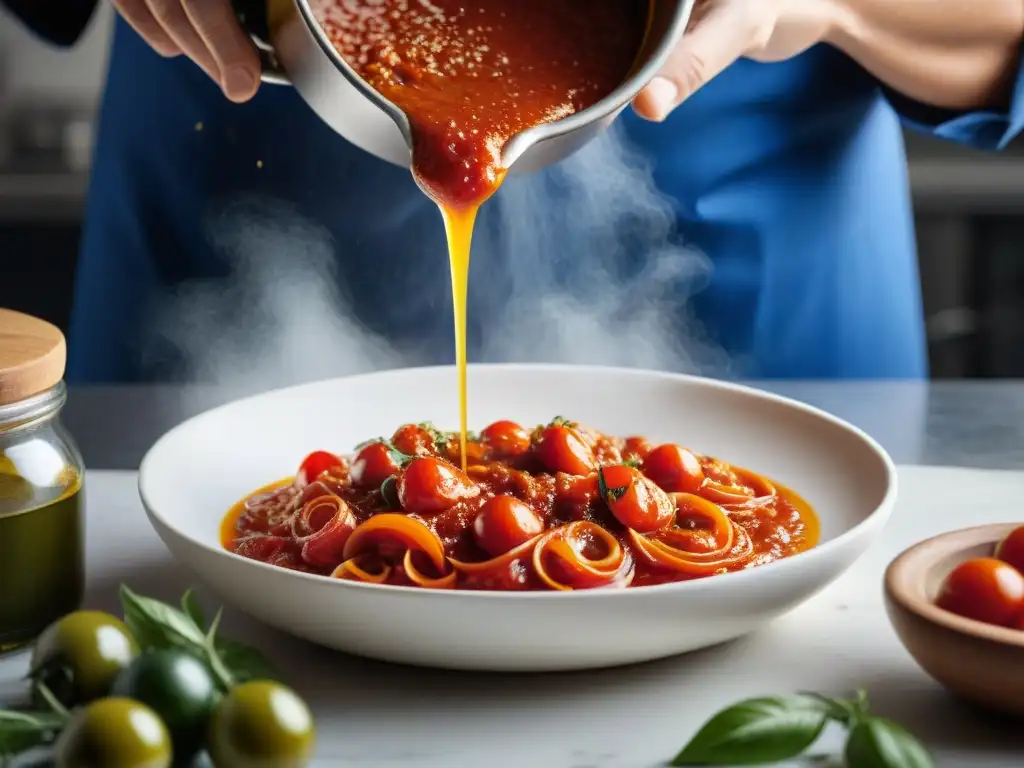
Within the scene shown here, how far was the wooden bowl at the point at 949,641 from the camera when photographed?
4.77 feet

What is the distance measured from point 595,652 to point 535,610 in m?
0.12

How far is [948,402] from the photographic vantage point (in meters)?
3.23

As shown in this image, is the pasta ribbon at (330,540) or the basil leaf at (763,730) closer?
the basil leaf at (763,730)

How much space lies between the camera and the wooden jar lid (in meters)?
1.72

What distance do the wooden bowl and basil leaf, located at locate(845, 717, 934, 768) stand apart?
17 cm

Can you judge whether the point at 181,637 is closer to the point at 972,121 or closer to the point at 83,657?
the point at 83,657

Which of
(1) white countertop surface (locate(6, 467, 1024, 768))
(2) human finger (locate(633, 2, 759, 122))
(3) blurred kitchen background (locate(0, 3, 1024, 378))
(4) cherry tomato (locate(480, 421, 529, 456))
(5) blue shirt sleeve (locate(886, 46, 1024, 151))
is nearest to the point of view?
(1) white countertop surface (locate(6, 467, 1024, 768))

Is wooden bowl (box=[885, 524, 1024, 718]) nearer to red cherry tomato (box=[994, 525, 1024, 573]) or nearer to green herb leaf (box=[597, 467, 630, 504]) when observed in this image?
red cherry tomato (box=[994, 525, 1024, 573])

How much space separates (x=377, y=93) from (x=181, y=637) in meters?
0.80

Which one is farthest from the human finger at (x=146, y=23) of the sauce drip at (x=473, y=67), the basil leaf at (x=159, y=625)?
the basil leaf at (x=159, y=625)

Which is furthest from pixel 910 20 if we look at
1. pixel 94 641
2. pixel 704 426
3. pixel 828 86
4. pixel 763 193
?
pixel 94 641

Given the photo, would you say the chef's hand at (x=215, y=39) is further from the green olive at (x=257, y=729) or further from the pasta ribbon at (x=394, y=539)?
the green olive at (x=257, y=729)

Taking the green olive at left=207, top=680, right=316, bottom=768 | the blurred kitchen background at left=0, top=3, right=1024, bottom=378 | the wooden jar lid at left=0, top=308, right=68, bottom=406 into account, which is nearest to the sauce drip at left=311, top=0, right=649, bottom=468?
the wooden jar lid at left=0, top=308, right=68, bottom=406

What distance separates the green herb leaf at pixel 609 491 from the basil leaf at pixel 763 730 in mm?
541
